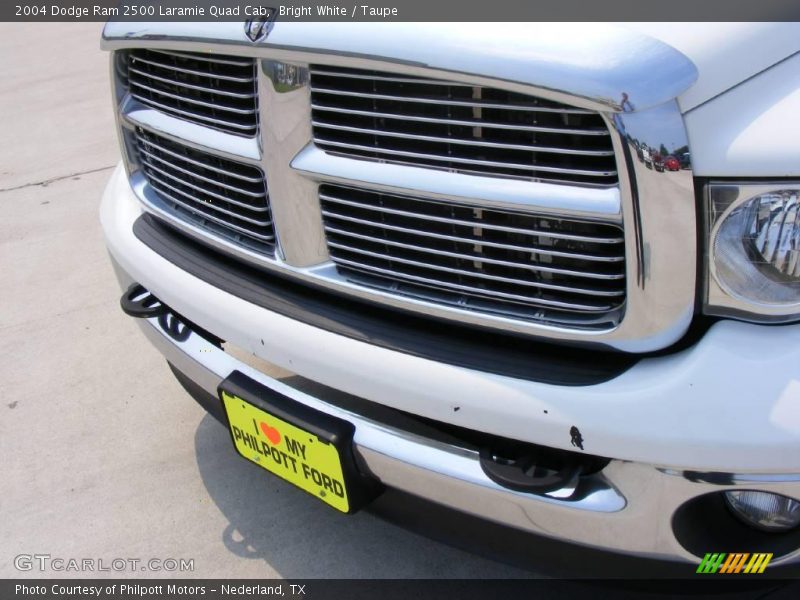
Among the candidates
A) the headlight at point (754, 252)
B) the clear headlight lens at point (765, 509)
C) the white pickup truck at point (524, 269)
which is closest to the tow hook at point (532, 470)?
the white pickup truck at point (524, 269)

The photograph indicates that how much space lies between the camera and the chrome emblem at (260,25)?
1.72 meters

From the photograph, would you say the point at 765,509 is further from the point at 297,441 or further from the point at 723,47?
the point at 297,441

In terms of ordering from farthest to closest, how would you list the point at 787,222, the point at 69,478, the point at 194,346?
the point at 69,478 → the point at 194,346 → the point at 787,222

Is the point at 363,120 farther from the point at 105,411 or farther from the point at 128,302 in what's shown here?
the point at 105,411

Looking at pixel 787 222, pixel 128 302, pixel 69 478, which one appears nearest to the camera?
pixel 787 222

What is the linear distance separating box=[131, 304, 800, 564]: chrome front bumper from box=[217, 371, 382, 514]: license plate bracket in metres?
0.03

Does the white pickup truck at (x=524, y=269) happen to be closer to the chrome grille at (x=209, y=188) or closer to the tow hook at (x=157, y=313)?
the chrome grille at (x=209, y=188)

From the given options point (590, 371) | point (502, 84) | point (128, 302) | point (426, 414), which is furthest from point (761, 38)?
point (128, 302)

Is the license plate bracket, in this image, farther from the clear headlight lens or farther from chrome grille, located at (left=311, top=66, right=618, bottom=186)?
the clear headlight lens

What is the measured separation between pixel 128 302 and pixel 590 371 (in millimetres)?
1428

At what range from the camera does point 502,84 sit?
1.40 meters

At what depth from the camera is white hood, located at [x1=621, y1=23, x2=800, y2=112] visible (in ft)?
4.47

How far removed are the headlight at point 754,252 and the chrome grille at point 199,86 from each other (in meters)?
1.03

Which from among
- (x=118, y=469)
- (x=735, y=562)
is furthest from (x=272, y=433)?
(x=118, y=469)
